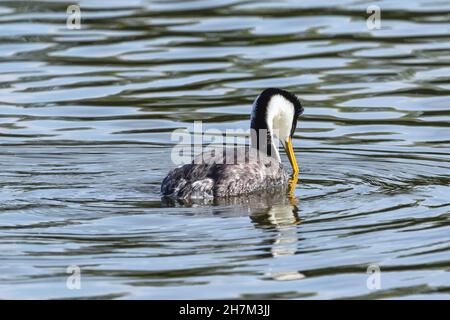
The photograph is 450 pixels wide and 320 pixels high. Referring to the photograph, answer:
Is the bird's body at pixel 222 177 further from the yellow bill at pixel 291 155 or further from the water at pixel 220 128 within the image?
the yellow bill at pixel 291 155

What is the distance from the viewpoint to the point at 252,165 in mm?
14188

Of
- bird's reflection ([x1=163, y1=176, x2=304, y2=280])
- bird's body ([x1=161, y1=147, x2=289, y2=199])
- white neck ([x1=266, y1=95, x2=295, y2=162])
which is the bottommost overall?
bird's reflection ([x1=163, y1=176, x2=304, y2=280])

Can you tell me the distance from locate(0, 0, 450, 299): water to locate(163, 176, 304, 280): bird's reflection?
0.03 metres

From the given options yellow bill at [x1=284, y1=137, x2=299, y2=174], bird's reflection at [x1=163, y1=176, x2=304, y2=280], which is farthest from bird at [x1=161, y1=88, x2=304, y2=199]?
bird's reflection at [x1=163, y1=176, x2=304, y2=280]

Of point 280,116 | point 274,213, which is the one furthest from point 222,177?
point 280,116

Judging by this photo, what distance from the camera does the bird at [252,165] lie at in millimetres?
13609

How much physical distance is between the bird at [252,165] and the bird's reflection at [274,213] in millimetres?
105

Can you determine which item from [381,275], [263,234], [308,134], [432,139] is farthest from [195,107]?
[381,275]

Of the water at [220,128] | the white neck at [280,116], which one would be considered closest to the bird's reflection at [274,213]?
the water at [220,128]

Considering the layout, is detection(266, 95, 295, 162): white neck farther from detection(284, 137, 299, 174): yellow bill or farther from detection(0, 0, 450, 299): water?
detection(0, 0, 450, 299): water

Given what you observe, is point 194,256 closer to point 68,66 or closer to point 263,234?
point 263,234

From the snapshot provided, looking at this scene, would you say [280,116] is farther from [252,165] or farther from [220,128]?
[220,128]

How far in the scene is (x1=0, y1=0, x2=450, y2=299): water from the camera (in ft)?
36.1

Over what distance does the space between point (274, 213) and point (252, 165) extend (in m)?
1.15
